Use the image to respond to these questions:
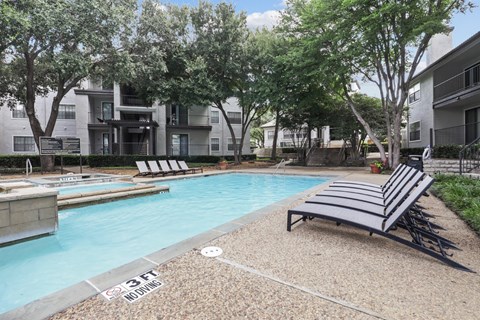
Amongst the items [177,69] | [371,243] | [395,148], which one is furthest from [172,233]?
[177,69]

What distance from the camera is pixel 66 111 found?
74.0ft

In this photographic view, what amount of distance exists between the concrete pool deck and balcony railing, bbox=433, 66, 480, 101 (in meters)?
14.4

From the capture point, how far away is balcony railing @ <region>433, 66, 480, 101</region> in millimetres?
13383

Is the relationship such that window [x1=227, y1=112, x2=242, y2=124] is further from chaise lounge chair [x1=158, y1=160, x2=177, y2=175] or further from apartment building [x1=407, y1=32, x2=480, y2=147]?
apartment building [x1=407, y1=32, x2=480, y2=147]

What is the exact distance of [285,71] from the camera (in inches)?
632

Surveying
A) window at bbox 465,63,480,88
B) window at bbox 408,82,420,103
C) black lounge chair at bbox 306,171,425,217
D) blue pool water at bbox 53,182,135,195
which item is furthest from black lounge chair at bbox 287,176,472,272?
window at bbox 408,82,420,103

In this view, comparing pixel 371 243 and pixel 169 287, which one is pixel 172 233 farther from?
pixel 371 243

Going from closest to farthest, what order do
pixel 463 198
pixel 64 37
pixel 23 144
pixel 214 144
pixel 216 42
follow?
pixel 463 198 → pixel 64 37 → pixel 216 42 → pixel 23 144 → pixel 214 144

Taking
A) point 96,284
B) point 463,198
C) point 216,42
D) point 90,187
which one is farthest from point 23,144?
point 463,198

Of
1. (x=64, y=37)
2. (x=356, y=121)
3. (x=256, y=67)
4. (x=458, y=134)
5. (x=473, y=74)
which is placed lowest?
(x=458, y=134)

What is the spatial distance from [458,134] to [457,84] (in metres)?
2.97

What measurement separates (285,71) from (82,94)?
17.6 meters

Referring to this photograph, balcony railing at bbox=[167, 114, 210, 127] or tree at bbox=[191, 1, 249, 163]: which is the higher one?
tree at bbox=[191, 1, 249, 163]

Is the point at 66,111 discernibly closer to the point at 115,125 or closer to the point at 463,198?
the point at 115,125
